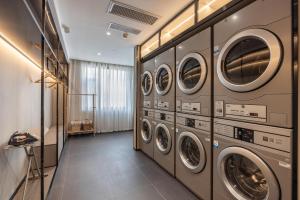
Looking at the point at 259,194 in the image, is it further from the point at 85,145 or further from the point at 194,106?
the point at 85,145

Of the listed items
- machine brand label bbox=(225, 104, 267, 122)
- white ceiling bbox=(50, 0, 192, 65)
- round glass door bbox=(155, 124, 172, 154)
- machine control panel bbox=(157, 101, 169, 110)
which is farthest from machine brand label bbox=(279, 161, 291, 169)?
white ceiling bbox=(50, 0, 192, 65)

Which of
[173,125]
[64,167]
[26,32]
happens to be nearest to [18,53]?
[26,32]

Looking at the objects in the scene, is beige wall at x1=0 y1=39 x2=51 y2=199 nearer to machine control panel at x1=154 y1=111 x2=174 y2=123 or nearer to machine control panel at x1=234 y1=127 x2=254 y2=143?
machine control panel at x1=154 y1=111 x2=174 y2=123

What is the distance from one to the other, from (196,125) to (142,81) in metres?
2.00

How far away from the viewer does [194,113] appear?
2.01m

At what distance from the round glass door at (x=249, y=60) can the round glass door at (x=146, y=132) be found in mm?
2058

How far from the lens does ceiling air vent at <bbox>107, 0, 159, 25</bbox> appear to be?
7.18 feet

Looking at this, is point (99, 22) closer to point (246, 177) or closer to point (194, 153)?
point (194, 153)

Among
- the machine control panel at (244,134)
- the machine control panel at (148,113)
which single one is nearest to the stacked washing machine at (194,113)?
the machine control panel at (244,134)

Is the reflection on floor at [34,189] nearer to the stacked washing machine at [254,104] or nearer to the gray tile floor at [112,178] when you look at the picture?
the gray tile floor at [112,178]

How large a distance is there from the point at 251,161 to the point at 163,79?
1918mm

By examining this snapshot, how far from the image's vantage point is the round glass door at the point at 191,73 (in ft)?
6.14

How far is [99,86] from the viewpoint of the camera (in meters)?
5.60

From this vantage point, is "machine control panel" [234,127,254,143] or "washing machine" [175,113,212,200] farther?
"washing machine" [175,113,212,200]
